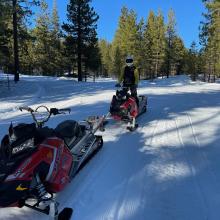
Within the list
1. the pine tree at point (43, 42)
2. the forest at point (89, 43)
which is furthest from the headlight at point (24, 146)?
the pine tree at point (43, 42)

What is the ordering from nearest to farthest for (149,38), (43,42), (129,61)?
(129,61)
(43,42)
(149,38)

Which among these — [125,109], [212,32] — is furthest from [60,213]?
[212,32]

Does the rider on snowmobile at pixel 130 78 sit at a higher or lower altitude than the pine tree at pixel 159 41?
lower

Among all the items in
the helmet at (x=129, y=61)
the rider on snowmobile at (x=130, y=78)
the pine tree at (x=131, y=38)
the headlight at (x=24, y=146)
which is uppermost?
the pine tree at (x=131, y=38)

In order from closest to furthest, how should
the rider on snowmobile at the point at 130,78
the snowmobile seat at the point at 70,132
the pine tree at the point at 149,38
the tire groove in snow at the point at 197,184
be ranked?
the tire groove in snow at the point at 197,184, the snowmobile seat at the point at 70,132, the rider on snowmobile at the point at 130,78, the pine tree at the point at 149,38

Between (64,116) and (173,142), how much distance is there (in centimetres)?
450

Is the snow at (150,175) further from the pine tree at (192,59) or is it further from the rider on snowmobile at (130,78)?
the pine tree at (192,59)

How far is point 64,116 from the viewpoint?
12586 millimetres

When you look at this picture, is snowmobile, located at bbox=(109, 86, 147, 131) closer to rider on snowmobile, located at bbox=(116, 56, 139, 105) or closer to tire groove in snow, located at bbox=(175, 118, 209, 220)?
rider on snowmobile, located at bbox=(116, 56, 139, 105)

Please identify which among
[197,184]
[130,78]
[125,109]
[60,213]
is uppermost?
[130,78]

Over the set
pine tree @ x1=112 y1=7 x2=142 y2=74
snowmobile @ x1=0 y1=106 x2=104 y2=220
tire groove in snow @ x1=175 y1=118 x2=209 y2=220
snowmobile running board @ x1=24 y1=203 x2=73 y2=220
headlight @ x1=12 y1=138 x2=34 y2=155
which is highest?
pine tree @ x1=112 y1=7 x2=142 y2=74

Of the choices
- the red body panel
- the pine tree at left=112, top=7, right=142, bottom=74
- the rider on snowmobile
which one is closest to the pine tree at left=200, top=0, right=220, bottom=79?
the pine tree at left=112, top=7, right=142, bottom=74

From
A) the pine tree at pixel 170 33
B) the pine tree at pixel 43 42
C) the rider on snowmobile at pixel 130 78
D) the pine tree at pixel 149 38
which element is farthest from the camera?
the pine tree at pixel 170 33

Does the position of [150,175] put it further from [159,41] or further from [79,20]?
[159,41]
